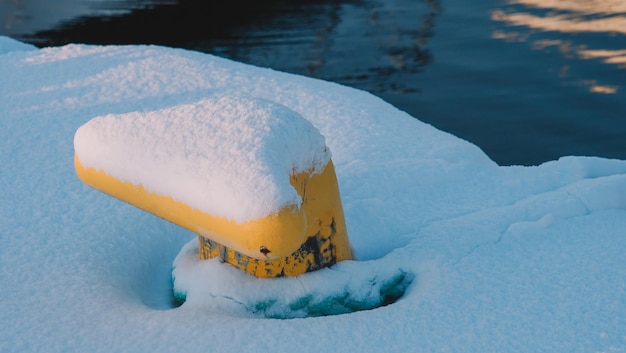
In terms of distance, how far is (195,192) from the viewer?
1366 mm

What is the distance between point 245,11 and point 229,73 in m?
2.71

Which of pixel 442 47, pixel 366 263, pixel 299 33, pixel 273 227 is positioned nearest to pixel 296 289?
pixel 366 263

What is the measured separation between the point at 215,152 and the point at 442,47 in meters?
3.31

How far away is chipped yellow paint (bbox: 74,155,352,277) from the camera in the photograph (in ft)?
4.33

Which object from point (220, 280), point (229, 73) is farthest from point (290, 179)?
point (229, 73)

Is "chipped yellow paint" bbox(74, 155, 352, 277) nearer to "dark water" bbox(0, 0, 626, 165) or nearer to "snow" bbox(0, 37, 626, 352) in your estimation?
"snow" bbox(0, 37, 626, 352)

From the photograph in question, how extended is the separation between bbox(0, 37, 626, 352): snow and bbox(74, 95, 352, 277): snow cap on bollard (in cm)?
5

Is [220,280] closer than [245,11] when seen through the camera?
Yes

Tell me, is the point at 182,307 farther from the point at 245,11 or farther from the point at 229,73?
the point at 245,11

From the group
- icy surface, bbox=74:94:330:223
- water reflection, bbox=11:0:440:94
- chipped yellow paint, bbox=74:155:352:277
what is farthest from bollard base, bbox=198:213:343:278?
water reflection, bbox=11:0:440:94

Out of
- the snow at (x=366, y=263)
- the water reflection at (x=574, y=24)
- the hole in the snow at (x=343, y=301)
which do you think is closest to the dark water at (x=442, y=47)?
the water reflection at (x=574, y=24)

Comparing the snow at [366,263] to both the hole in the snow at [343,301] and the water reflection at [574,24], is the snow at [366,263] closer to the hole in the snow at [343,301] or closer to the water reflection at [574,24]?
the hole in the snow at [343,301]

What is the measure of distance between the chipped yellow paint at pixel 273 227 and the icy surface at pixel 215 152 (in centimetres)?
2

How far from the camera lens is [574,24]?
4719mm
